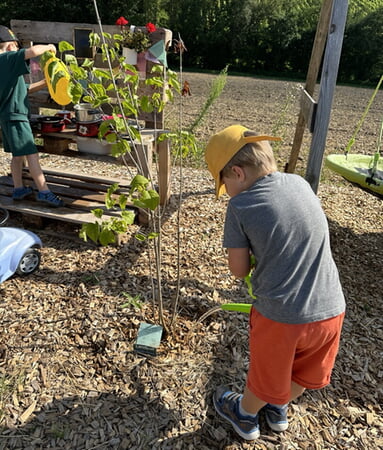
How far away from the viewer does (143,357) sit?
227 centimetres

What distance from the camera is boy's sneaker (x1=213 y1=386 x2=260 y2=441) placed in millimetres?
1853

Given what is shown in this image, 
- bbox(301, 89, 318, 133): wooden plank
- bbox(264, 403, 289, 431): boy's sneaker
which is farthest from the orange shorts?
bbox(301, 89, 318, 133): wooden plank

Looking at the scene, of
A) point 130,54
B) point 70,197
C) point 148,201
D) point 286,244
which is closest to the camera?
point 286,244

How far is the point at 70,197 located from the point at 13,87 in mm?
1117

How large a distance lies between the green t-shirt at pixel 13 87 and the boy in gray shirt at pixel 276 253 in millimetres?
2361

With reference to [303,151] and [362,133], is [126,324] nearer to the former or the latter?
[303,151]

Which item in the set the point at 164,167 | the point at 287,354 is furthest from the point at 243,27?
the point at 287,354

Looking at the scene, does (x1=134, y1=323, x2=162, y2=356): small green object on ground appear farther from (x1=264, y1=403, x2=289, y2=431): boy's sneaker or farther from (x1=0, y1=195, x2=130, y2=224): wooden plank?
(x1=0, y1=195, x2=130, y2=224): wooden plank

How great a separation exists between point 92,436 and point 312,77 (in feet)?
11.0

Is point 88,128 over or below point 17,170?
over

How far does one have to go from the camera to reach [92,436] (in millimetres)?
1893

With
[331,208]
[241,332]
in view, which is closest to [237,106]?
[331,208]

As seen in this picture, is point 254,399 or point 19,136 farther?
point 19,136

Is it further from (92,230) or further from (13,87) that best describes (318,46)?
(92,230)
